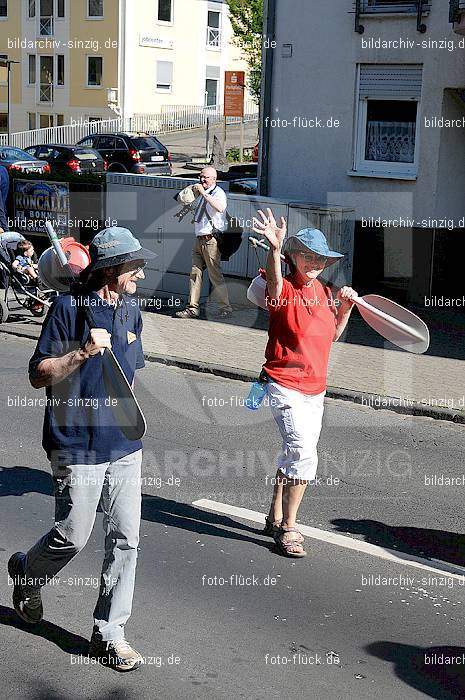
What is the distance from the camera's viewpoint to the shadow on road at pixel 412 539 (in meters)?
6.55

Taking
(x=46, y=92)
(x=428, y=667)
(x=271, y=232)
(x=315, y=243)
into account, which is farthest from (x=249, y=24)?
(x=428, y=667)

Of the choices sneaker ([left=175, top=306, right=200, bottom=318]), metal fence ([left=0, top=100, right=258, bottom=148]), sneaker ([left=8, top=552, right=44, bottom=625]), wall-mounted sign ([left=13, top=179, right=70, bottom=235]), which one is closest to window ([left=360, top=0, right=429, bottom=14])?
wall-mounted sign ([left=13, top=179, right=70, bottom=235])

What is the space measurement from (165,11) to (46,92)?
7294mm

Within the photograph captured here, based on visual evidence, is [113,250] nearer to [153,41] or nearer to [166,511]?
[166,511]

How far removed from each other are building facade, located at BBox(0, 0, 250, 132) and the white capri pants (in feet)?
148

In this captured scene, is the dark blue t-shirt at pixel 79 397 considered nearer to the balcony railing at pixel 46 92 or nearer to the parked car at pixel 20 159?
the parked car at pixel 20 159

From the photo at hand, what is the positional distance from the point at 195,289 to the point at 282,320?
7.95 meters

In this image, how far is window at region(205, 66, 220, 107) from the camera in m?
55.8

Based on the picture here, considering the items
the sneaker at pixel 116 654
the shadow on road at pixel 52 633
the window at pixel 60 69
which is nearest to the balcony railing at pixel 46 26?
the window at pixel 60 69

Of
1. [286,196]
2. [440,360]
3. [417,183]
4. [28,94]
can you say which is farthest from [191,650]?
[28,94]

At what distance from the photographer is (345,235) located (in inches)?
606

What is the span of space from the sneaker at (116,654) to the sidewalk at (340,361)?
224 inches

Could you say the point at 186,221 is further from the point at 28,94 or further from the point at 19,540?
the point at 28,94

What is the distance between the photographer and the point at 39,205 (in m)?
17.0
